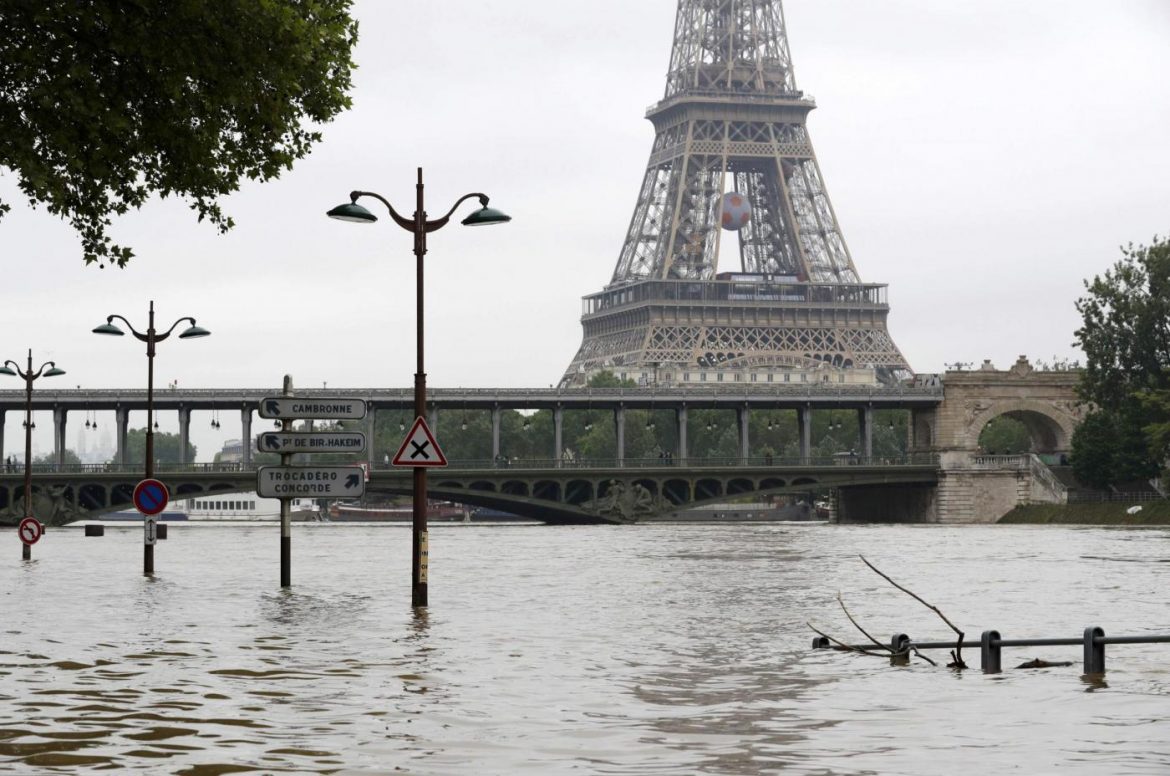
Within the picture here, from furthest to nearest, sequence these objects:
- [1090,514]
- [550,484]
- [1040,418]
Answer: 1. [1040,418]
2. [550,484]
3. [1090,514]

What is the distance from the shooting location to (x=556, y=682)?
64.0 ft

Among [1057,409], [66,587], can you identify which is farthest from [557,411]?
[66,587]

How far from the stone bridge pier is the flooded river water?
8457cm

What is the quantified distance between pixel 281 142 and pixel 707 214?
16128 cm

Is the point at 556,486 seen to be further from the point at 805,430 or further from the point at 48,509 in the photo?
the point at 48,509

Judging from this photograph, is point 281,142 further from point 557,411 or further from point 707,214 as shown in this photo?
point 707,214

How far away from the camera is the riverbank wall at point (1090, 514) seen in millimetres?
107125

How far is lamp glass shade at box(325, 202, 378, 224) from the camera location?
1197 inches

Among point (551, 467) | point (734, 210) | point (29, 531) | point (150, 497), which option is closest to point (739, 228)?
point (734, 210)

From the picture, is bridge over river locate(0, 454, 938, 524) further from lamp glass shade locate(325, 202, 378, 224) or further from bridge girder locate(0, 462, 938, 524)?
→ lamp glass shade locate(325, 202, 378, 224)

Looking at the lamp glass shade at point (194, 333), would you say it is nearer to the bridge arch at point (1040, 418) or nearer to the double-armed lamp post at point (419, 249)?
the double-armed lamp post at point (419, 249)

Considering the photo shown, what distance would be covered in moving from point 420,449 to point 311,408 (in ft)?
15.0

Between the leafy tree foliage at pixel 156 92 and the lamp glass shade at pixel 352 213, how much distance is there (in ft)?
9.30

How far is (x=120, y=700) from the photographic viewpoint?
17.1 meters
